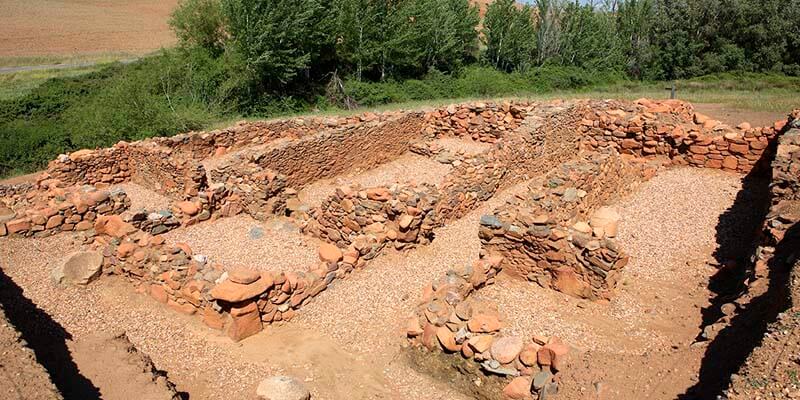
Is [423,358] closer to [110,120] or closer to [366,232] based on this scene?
[366,232]

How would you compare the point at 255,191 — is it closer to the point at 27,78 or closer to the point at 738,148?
the point at 738,148

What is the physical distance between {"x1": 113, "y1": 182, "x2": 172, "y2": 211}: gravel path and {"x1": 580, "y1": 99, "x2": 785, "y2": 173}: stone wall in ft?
46.6

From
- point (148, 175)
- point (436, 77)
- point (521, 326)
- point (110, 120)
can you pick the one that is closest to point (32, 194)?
point (148, 175)

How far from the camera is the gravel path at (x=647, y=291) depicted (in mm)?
8117

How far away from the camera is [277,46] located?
3080cm

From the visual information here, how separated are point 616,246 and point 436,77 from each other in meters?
34.0

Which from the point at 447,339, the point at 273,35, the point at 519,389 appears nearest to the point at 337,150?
the point at 447,339

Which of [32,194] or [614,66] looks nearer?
[32,194]

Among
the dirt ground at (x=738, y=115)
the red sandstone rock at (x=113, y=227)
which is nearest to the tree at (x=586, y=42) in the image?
the dirt ground at (x=738, y=115)

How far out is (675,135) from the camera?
1562 centimetres

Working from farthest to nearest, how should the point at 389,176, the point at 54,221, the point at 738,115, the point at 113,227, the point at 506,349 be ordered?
1. the point at 738,115
2. the point at 389,176
3. the point at 54,221
4. the point at 113,227
5. the point at 506,349

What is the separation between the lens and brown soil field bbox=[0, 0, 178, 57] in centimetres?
5641

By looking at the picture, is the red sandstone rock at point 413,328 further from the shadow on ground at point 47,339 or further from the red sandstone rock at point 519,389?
the shadow on ground at point 47,339

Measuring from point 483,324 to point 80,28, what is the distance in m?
74.5
